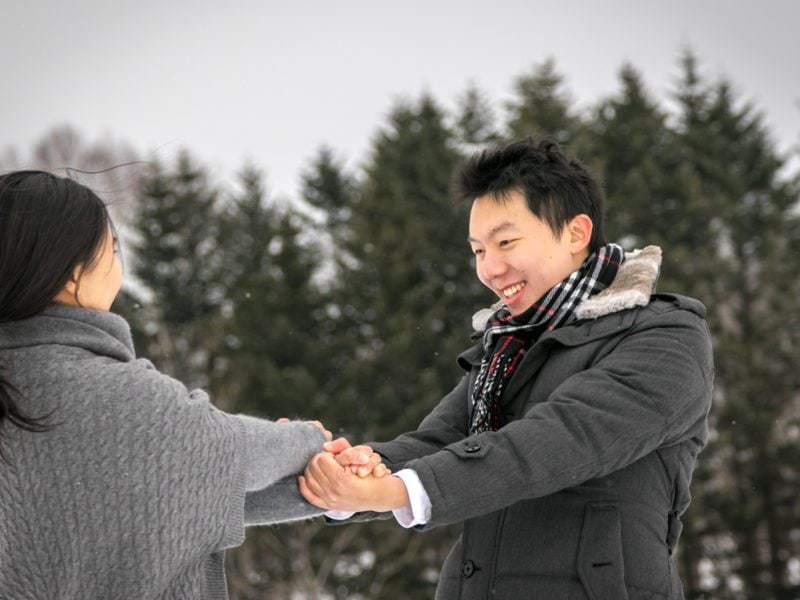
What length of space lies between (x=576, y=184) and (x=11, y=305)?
150 centimetres

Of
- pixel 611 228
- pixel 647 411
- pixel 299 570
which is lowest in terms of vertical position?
pixel 299 570

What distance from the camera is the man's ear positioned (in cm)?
298

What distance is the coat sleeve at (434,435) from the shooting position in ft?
9.84

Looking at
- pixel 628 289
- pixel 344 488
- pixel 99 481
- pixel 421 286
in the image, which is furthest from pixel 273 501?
pixel 421 286

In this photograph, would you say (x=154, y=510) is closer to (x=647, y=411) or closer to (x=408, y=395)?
Result: (x=647, y=411)

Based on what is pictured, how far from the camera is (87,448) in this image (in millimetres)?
2076

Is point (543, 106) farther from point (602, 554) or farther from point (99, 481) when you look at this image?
point (99, 481)

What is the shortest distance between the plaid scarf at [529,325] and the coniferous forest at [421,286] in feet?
59.4

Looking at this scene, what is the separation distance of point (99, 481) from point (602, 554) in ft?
3.64

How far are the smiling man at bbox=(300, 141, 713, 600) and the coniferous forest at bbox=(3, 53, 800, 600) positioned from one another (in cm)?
1815

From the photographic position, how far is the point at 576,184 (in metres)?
3.01

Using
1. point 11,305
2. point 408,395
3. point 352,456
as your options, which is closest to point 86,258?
point 11,305

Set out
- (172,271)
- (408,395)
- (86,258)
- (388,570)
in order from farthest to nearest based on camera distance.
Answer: (172,271) < (408,395) < (388,570) < (86,258)

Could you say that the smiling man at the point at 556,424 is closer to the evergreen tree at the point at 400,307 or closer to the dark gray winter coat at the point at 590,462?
the dark gray winter coat at the point at 590,462
